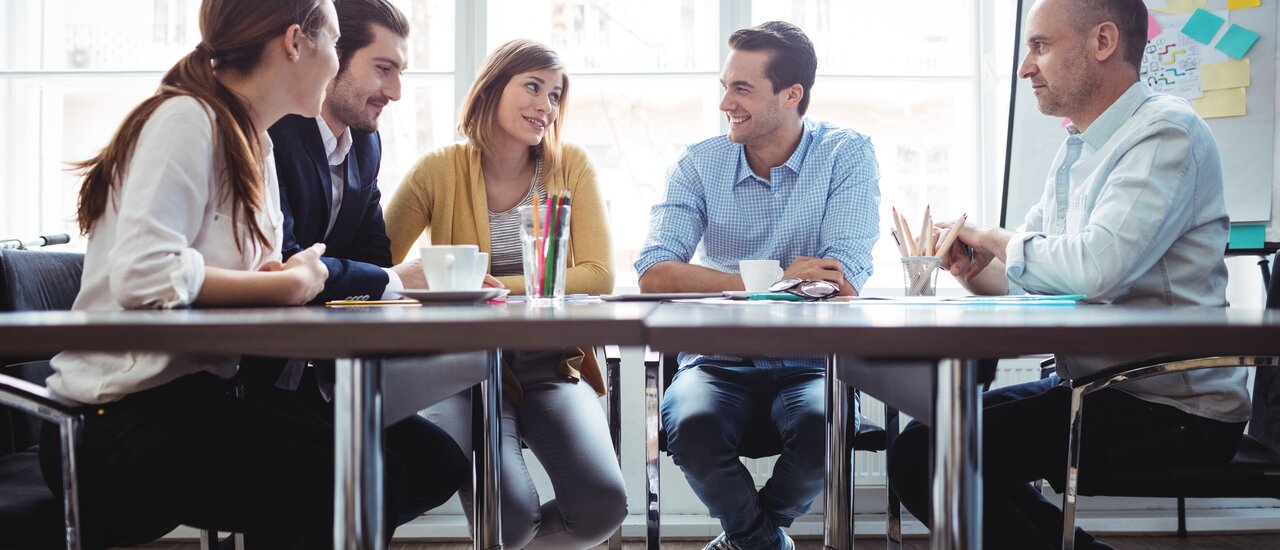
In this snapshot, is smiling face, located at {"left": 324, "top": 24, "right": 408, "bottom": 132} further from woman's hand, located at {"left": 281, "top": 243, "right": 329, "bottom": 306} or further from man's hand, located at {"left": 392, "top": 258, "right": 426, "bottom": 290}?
woman's hand, located at {"left": 281, "top": 243, "right": 329, "bottom": 306}

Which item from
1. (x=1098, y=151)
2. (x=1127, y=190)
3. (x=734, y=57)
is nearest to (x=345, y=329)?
(x=1127, y=190)

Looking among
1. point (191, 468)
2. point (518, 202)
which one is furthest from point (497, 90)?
point (191, 468)

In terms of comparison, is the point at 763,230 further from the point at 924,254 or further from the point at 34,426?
the point at 34,426

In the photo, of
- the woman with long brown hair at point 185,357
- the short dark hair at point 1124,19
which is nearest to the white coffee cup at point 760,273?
the woman with long brown hair at point 185,357

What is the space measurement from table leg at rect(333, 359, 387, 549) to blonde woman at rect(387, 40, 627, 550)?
35.8 inches

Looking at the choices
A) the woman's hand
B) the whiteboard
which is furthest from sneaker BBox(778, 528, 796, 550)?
the whiteboard

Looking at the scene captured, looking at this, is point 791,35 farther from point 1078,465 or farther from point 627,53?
point 1078,465

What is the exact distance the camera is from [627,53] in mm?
3016

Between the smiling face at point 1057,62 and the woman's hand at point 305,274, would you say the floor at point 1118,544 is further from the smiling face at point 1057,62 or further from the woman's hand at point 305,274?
the woman's hand at point 305,274

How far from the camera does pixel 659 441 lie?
1809 mm

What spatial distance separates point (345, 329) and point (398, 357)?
0.21 m

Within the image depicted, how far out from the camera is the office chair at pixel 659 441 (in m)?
1.73

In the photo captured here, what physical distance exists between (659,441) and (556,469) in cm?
21

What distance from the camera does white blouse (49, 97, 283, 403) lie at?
1.04 metres
